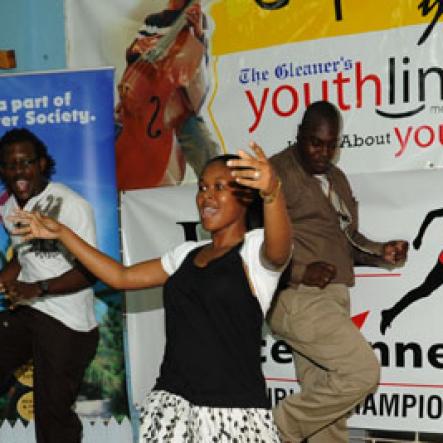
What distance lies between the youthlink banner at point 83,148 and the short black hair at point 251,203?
1.18 meters

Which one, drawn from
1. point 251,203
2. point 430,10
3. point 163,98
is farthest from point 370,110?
point 251,203

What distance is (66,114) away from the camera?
3803 millimetres

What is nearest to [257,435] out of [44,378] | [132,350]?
[44,378]

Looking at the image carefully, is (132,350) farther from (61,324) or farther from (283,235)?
(283,235)

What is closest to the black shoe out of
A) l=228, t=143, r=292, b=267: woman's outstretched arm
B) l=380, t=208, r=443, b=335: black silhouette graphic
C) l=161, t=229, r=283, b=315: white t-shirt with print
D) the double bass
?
l=380, t=208, r=443, b=335: black silhouette graphic

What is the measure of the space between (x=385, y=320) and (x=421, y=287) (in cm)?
21

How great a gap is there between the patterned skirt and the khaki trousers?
2.91ft

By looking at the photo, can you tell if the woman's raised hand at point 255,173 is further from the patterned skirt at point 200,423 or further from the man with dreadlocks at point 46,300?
the man with dreadlocks at point 46,300

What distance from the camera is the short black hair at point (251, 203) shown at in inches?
95.1

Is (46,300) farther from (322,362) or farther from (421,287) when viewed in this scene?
(421,287)

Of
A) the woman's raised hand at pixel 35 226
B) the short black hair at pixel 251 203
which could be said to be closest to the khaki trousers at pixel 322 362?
the short black hair at pixel 251 203

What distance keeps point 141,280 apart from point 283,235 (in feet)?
2.05

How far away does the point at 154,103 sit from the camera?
4.02 meters

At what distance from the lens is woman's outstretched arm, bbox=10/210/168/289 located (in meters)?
2.47
